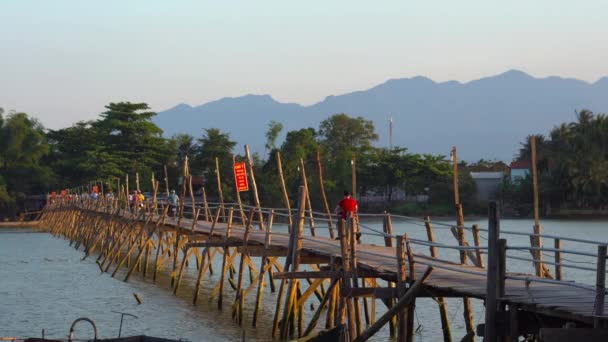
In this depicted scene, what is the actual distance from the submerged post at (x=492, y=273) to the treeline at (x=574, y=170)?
212ft

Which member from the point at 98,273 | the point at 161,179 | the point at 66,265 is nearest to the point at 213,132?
the point at 161,179

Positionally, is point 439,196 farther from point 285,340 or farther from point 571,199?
point 285,340

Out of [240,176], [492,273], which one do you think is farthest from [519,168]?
[492,273]

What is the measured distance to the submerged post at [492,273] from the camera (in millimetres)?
11367

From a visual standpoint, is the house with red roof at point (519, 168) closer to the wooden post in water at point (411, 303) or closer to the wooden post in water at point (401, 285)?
the wooden post in water at point (411, 303)

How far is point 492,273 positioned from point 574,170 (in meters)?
64.6

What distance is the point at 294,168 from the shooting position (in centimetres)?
7525

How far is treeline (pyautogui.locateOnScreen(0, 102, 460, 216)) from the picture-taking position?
7550 cm

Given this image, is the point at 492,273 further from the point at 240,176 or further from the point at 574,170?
the point at 574,170

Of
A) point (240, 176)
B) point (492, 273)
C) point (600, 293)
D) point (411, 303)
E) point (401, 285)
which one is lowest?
point (411, 303)

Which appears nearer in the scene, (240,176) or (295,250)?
(295,250)

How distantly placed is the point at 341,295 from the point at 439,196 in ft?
210

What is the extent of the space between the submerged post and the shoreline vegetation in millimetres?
61438

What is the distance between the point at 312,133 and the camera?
83.5 m
